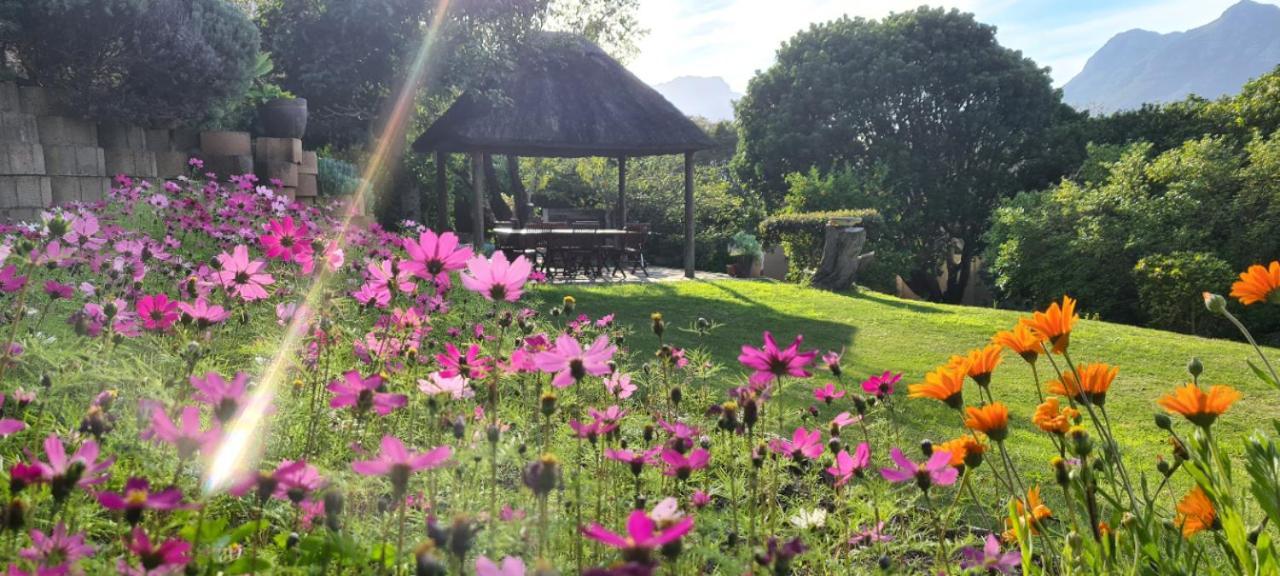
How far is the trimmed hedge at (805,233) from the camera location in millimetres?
12740

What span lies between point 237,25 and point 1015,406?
21.3ft

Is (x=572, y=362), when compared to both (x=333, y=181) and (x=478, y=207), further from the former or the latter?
(x=478, y=207)

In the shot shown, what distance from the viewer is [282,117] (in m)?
7.64

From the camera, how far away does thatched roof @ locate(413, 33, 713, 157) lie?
35.9 feet

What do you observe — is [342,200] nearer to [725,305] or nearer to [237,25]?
[237,25]

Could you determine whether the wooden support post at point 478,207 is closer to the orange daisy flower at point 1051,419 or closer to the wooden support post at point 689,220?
the wooden support post at point 689,220

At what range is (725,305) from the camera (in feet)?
27.2

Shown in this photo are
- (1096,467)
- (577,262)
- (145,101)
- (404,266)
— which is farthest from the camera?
(577,262)

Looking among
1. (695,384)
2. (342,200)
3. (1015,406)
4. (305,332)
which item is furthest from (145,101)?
(1015,406)

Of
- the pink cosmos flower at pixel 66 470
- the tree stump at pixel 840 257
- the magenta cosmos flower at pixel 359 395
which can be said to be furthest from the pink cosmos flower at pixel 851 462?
the tree stump at pixel 840 257

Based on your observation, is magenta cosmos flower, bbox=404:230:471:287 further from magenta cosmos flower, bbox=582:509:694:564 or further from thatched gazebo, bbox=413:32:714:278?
thatched gazebo, bbox=413:32:714:278

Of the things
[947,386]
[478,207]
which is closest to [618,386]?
[947,386]

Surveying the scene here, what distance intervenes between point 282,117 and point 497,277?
756cm

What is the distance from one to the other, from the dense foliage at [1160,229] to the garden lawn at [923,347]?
2473mm
